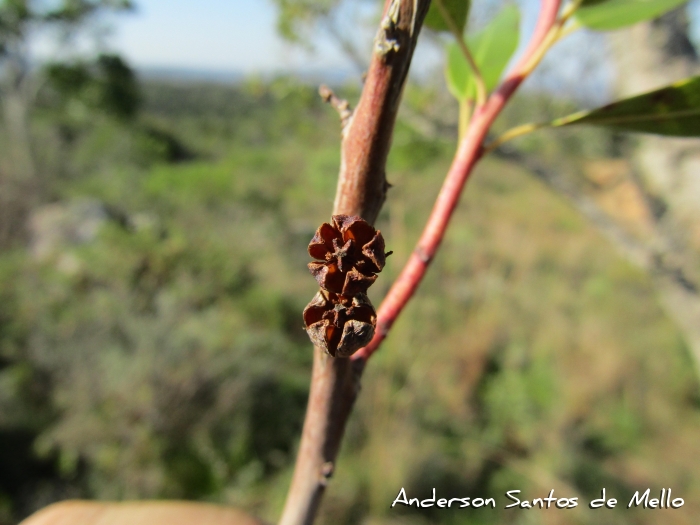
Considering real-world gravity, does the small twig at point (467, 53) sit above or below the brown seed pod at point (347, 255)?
above

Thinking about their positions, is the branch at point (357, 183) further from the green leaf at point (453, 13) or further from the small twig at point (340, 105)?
the green leaf at point (453, 13)

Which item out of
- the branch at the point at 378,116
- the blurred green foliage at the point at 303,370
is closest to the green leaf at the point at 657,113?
the branch at the point at 378,116

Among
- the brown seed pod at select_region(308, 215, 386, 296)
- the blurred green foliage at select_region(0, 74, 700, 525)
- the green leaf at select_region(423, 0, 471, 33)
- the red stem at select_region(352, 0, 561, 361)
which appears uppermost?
the blurred green foliage at select_region(0, 74, 700, 525)

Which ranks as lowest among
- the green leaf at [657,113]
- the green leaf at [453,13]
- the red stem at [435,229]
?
the red stem at [435,229]

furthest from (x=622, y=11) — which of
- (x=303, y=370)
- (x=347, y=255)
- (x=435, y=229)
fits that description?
(x=303, y=370)

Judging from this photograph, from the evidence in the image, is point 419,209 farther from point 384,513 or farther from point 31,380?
point 31,380

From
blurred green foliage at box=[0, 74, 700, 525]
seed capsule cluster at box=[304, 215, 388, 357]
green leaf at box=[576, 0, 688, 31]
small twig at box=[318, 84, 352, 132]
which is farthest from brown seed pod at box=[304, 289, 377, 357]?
blurred green foliage at box=[0, 74, 700, 525]

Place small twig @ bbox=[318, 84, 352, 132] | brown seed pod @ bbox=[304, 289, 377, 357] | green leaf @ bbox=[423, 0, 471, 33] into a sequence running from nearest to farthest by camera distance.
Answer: brown seed pod @ bbox=[304, 289, 377, 357] → small twig @ bbox=[318, 84, 352, 132] → green leaf @ bbox=[423, 0, 471, 33]

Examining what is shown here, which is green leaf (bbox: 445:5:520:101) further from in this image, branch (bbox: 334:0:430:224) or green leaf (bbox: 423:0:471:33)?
branch (bbox: 334:0:430:224)
